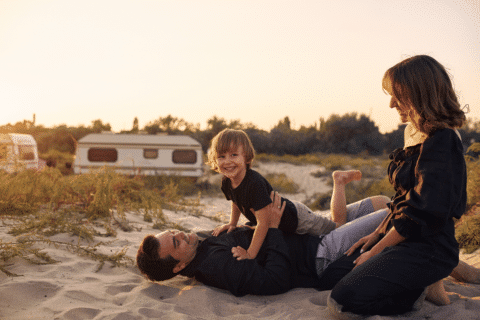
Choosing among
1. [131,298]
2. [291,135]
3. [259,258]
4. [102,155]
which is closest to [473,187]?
[259,258]

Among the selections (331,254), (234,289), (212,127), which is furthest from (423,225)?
(212,127)

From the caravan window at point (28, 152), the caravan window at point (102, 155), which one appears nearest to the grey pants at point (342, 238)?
the caravan window at point (102, 155)

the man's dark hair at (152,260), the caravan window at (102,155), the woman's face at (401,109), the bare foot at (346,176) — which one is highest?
the woman's face at (401,109)

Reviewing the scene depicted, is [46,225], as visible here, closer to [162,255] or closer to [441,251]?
[162,255]

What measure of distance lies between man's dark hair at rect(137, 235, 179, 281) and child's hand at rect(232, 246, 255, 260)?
0.50 m

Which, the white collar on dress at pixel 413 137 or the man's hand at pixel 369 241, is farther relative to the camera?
the man's hand at pixel 369 241

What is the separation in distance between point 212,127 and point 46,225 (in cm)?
2340

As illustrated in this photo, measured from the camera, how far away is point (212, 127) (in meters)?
27.0

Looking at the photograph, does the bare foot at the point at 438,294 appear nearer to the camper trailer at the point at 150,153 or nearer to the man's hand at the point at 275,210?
the man's hand at the point at 275,210

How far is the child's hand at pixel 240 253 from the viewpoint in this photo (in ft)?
9.34

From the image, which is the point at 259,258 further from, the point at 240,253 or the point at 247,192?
the point at 247,192

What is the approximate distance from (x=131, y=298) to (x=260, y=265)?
107 centimetres

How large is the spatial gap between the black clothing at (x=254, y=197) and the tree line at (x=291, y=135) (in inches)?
830

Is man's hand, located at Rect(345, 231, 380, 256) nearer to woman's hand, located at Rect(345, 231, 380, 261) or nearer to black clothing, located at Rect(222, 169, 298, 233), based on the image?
woman's hand, located at Rect(345, 231, 380, 261)
